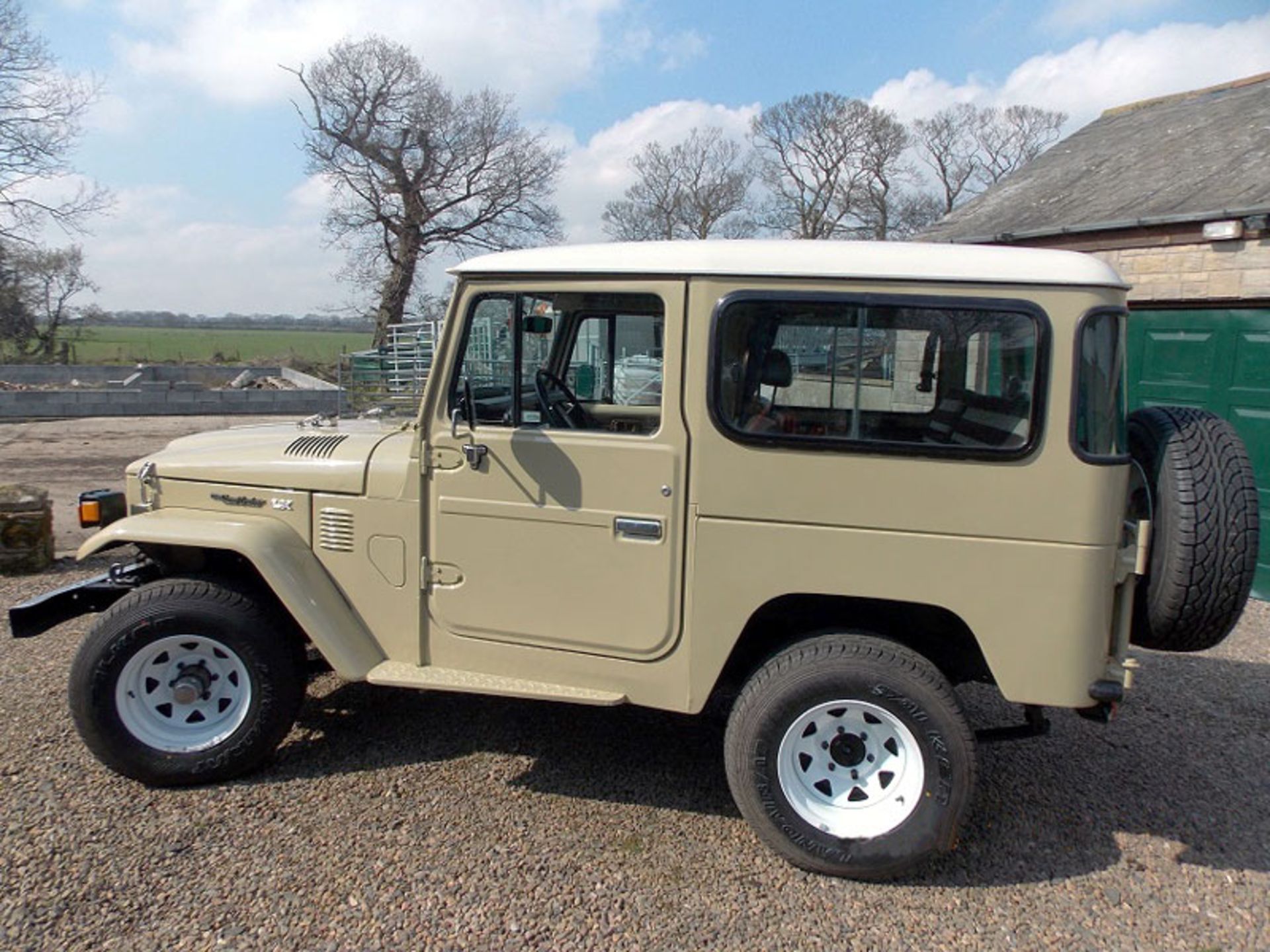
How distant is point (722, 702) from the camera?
12.7ft

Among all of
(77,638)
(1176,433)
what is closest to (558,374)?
(1176,433)

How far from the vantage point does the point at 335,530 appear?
11.4 ft

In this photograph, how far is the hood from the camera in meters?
3.48

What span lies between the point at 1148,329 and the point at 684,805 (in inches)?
246

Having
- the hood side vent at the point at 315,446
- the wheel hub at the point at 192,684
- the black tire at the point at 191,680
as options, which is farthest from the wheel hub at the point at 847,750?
the wheel hub at the point at 192,684

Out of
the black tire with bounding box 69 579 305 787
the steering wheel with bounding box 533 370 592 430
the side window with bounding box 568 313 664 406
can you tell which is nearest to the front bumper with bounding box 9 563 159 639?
the black tire with bounding box 69 579 305 787

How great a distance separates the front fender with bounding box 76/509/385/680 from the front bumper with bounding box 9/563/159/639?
0.93ft

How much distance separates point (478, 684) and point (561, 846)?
2.23ft

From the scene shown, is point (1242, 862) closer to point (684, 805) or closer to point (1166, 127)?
point (684, 805)

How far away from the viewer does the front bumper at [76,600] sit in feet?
12.1

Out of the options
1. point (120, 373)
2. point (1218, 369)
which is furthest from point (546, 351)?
A: point (120, 373)

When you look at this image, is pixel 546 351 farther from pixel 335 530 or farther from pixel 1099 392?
pixel 1099 392

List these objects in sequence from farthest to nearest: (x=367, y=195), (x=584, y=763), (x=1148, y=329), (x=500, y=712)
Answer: (x=367, y=195) < (x=1148, y=329) < (x=500, y=712) < (x=584, y=763)

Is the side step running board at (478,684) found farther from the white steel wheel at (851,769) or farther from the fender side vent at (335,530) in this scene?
the white steel wheel at (851,769)
